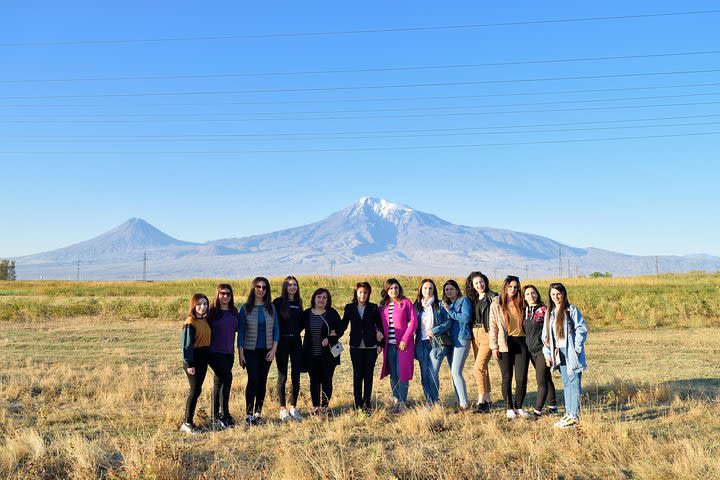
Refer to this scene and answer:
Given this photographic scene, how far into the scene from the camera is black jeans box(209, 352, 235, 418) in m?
7.18

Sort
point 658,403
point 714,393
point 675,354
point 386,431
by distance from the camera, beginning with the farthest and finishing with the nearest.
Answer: point 675,354 → point 714,393 → point 658,403 → point 386,431

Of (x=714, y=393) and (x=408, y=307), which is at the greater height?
(x=408, y=307)

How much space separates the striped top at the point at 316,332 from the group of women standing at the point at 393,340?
0.01 metres

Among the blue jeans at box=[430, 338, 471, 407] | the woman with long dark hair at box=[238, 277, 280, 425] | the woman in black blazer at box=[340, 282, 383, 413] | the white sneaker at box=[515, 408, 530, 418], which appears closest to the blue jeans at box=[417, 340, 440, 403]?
the blue jeans at box=[430, 338, 471, 407]

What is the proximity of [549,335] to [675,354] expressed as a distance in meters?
8.63

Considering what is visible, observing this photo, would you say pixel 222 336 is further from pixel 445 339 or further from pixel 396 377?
pixel 445 339

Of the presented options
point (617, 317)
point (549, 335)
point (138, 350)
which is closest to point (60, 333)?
point (138, 350)

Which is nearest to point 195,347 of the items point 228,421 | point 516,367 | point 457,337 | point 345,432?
point 228,421

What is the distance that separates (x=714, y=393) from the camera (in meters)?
8.95

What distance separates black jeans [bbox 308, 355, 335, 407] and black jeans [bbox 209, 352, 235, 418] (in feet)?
3.86

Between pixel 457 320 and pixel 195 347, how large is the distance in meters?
3.48

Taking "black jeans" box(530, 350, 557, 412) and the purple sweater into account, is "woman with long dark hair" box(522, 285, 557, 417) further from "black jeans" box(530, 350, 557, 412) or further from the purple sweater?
the purple sweater

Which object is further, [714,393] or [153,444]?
[714,393]

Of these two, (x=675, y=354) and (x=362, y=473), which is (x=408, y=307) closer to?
(x=362, y=473)
